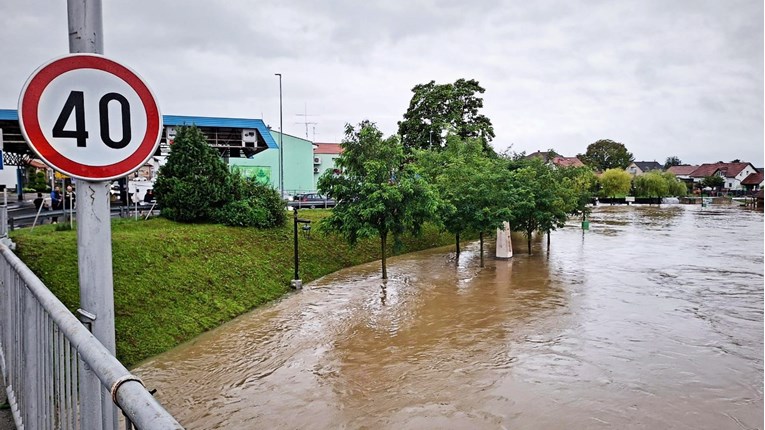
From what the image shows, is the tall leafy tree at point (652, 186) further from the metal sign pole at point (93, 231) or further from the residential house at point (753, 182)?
the metal sign pole at point (93, 231)

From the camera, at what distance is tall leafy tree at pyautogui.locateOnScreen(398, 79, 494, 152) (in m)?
42.4

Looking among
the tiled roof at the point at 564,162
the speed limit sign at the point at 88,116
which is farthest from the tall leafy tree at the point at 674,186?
the speed limit sign at the point at 88,116

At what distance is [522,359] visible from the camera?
954 centimetres

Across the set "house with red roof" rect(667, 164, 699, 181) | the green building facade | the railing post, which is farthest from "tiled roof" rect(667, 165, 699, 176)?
the railing post

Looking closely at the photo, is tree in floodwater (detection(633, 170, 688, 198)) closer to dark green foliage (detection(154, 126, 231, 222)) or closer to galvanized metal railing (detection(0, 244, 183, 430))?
dark green foliage (detection(154, 126, 231, 222))

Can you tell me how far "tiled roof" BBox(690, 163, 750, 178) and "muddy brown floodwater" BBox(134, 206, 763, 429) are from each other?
10129 centimetres

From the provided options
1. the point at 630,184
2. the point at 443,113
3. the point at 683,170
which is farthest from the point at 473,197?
the point at 683,170

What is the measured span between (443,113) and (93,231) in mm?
42289

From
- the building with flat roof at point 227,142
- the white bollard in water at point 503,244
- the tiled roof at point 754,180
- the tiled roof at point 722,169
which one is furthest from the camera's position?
the tiled roof at point 722,169

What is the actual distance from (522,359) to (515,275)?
30.9ft

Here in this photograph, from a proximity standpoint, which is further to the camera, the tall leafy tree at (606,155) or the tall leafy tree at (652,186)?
the tall leafy tree at (606,155)

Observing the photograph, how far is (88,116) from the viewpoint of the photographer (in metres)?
2.38

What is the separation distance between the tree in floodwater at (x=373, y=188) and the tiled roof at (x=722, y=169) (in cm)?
10822

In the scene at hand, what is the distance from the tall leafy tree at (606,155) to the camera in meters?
92.7
